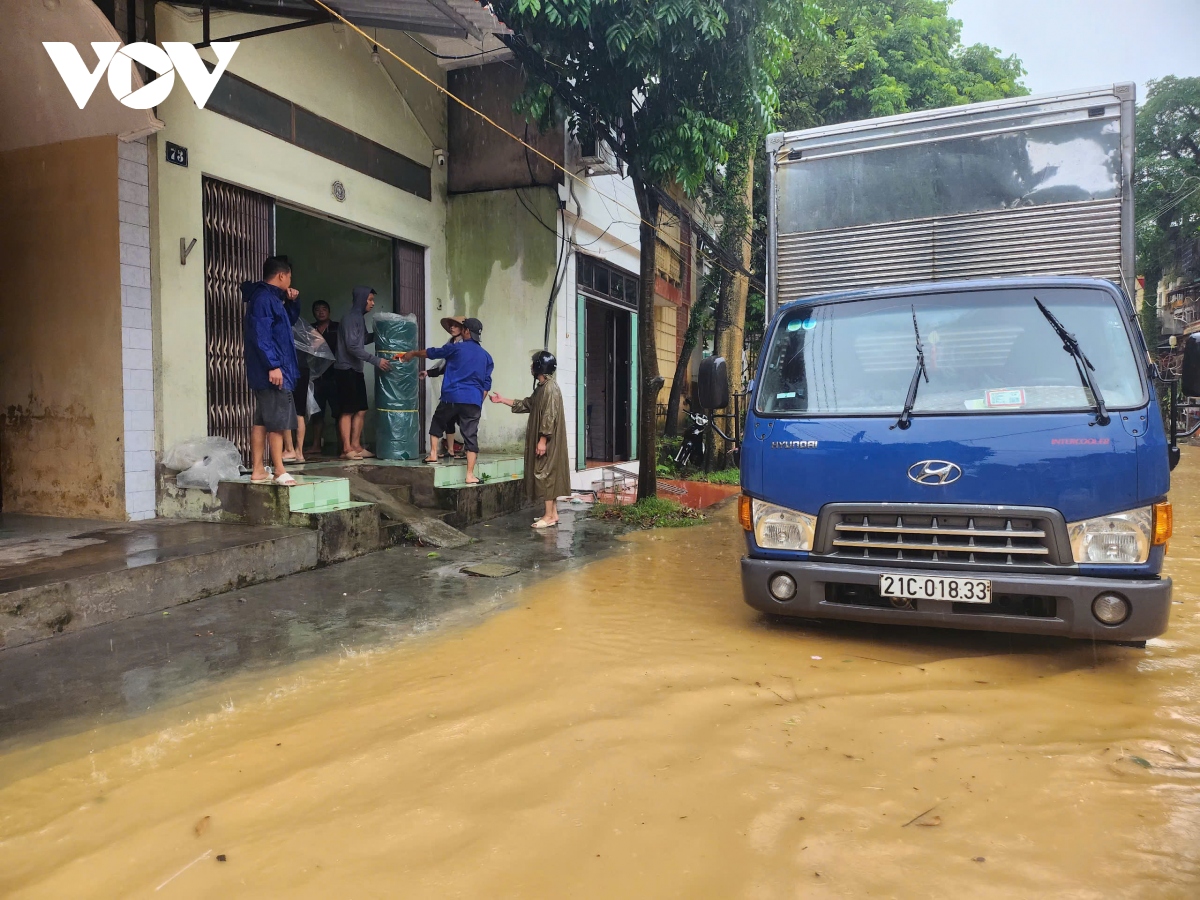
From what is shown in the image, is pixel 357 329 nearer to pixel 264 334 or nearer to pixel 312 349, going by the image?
pixel 312 349

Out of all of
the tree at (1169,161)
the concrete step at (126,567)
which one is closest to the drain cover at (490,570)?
the concrete step at (126,567)

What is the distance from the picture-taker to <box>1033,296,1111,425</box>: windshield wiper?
348 cm

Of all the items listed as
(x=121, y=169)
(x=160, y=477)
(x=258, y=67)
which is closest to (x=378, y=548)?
(x=160, y=477)

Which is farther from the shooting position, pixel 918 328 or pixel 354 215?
pixel 354 215

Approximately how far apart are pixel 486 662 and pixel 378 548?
299 cm

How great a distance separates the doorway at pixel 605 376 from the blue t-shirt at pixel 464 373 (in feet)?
15.8

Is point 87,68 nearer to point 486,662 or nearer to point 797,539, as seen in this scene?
point 486,662

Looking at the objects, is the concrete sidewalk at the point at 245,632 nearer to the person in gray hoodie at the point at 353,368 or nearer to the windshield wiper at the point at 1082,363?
the person in gray hoodie at the point at 353,368

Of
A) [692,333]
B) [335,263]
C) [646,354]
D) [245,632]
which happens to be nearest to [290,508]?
[245,632]

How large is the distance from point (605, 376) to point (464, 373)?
5.26 meters

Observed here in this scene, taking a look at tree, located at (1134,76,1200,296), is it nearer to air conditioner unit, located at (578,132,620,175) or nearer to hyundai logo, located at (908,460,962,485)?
air conditioner unit, located at (578,132,620,175)

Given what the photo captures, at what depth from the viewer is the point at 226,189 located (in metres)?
6.66

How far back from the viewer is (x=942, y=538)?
358cm

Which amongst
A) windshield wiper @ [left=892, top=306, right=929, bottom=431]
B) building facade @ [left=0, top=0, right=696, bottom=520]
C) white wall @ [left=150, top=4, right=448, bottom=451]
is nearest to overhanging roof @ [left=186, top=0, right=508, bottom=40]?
building facade @ [left=0, top=0, right=696, bottom=520]
